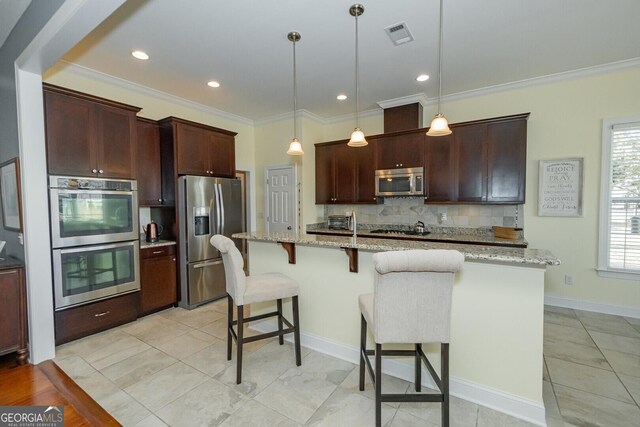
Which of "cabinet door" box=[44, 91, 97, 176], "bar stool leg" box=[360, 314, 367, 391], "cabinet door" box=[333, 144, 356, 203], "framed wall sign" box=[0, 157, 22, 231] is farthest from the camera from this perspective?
"cabinet door" box=[333, 144, 356, 203]

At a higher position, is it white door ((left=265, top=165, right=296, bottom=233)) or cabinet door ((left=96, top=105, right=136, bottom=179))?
cabinet door ((left=96, top=105, right=136, bottom=179))

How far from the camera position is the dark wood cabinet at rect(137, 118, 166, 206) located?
12.0ft

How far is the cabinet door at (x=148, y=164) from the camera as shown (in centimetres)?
366

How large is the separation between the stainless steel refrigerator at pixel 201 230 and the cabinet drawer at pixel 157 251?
0.11 m

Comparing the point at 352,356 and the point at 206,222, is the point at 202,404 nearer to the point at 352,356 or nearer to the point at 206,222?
the point at 352,356

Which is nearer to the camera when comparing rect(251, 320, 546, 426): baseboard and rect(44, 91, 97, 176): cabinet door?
rect(251, 320, 546, 426): baseboard

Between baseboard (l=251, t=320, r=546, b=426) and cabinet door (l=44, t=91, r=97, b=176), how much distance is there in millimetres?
2969

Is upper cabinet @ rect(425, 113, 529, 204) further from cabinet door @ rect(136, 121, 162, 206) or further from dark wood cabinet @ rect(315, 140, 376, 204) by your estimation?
cabinet door @ rect(136, 121, 162, 206)

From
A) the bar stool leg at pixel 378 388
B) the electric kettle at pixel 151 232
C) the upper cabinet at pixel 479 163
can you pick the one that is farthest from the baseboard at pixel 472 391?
the electric kettle at pixel 151 232

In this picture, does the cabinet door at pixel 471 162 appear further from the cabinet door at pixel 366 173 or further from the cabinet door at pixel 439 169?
the cabinet door at pixel 366 173

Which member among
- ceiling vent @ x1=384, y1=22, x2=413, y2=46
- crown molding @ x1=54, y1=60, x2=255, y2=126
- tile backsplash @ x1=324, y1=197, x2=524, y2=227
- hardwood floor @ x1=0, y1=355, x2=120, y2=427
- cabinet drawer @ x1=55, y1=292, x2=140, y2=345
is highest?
ceiling vent @ x1=384, y1=22, x2=413, y2=46

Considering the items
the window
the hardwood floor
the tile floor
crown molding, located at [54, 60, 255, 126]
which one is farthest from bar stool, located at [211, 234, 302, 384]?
the window

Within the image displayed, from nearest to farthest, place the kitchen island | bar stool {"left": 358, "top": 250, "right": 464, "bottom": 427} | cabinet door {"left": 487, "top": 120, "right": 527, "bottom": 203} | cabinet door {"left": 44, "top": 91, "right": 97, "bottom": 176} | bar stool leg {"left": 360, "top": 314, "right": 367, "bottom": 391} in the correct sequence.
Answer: bar stool {"left": 358, "top": 250, "right": 464, "bottom": 427}
the kitchen island
bar stool leg {"left": 360, "top": 314, "right": 367, "bottom": 391}
cabinet door {"left": 44, "top": 91, "right": 97, "bottom": 176}
cabinet door {"left": 487, "top": 120, "right": 527, "bottom": 203}

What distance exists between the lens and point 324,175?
5.18 meters
